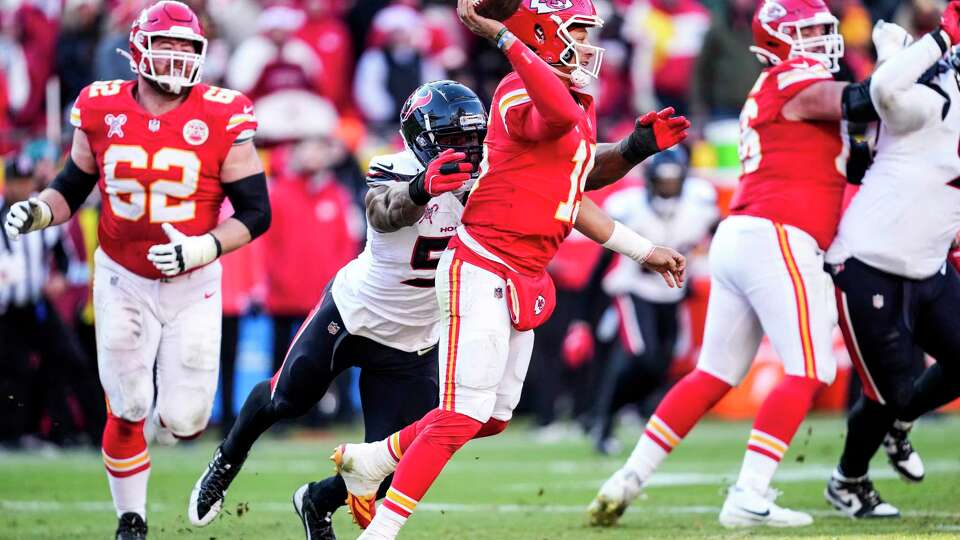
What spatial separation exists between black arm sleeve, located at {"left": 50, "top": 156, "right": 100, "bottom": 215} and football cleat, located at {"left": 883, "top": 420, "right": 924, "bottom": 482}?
3692mm

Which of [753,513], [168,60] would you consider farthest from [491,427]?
[168,60]

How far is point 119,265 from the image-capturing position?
6.32 metres

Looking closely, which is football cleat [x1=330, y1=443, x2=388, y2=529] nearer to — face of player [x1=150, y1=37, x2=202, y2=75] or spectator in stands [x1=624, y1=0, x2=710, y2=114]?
face of player [x1=150, y1=37, x2=202, y2=75]

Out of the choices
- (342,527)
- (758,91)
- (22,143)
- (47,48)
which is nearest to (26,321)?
(22,143)

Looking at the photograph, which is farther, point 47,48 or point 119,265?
point 47,48

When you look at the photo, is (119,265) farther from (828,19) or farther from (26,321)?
(26,321)

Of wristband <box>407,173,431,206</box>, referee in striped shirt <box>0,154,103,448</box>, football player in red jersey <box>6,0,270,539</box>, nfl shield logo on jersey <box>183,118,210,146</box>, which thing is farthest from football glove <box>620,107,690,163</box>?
referee in striped shirt <box>0,154,103,448</box>

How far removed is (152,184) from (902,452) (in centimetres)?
356

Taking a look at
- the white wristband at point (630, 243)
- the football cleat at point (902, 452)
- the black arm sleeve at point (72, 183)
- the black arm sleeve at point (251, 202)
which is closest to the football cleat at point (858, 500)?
the football cleat at point (902, 452)

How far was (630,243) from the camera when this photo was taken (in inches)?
227

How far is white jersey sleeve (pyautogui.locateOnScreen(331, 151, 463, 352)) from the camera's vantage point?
222 inches

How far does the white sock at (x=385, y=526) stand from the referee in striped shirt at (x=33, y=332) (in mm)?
5624

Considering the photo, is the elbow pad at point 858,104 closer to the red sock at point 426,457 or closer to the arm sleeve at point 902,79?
the arm sleeve at point 902,79

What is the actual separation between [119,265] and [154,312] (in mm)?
243
